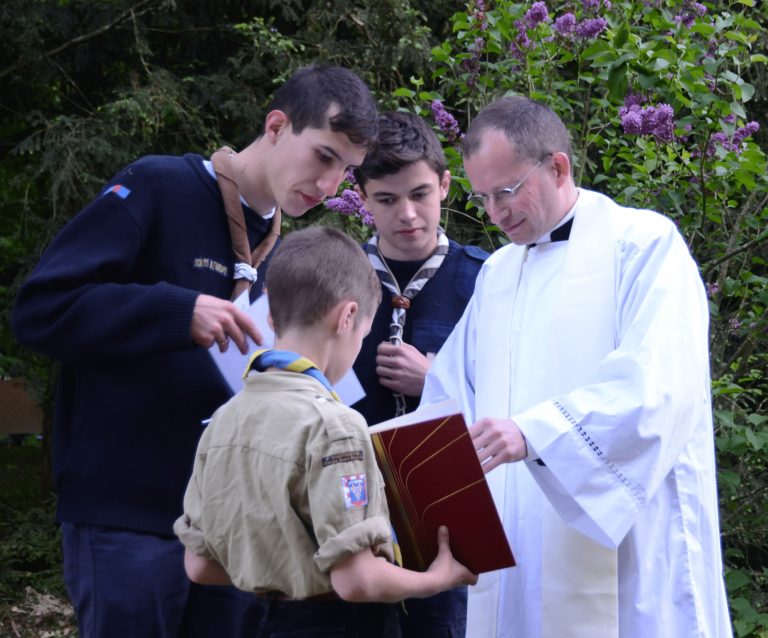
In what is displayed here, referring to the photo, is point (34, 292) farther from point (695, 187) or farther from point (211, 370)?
Result: point (695, 187)

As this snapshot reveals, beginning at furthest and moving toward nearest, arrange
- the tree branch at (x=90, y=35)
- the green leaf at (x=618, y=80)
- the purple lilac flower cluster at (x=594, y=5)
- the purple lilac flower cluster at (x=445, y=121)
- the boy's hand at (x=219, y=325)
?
the tree branch at (x=90, y=35)
the purple lilac flower cluster at (x=445, y=121)
the purple lilac flower cluster at (x=594, y=5)
the green leaf at (x=618, y=80)
the boy's hand at (x=219, y=325)

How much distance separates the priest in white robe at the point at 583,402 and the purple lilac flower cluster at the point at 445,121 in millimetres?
1246

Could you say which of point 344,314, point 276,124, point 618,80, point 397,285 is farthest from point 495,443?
point 618,80

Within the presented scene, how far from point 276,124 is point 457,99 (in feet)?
11.8

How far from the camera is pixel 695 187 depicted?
166 inches

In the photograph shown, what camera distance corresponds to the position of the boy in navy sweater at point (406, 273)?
122 inches

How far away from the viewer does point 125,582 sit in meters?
2.54

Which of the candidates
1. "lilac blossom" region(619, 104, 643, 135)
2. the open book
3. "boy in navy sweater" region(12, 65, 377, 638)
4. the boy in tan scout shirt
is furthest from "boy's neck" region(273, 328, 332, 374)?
"lilac blossom" region(619, 104, 643, 135)

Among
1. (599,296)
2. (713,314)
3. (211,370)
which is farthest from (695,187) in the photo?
(211,370)

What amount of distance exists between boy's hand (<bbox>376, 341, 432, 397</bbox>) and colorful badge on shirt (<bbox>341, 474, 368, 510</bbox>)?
3.52 ft

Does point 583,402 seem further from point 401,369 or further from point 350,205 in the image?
point 350,205

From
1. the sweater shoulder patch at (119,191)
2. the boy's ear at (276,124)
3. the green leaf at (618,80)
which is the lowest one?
the green leaf at (618,80)

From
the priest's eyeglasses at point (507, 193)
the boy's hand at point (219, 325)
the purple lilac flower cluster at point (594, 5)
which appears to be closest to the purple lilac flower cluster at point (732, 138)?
the purple lilac flower cluster at point (594, 5)

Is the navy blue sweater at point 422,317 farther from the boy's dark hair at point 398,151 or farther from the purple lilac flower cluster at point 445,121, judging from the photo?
the purple lilac flower cluster at point 445,121
